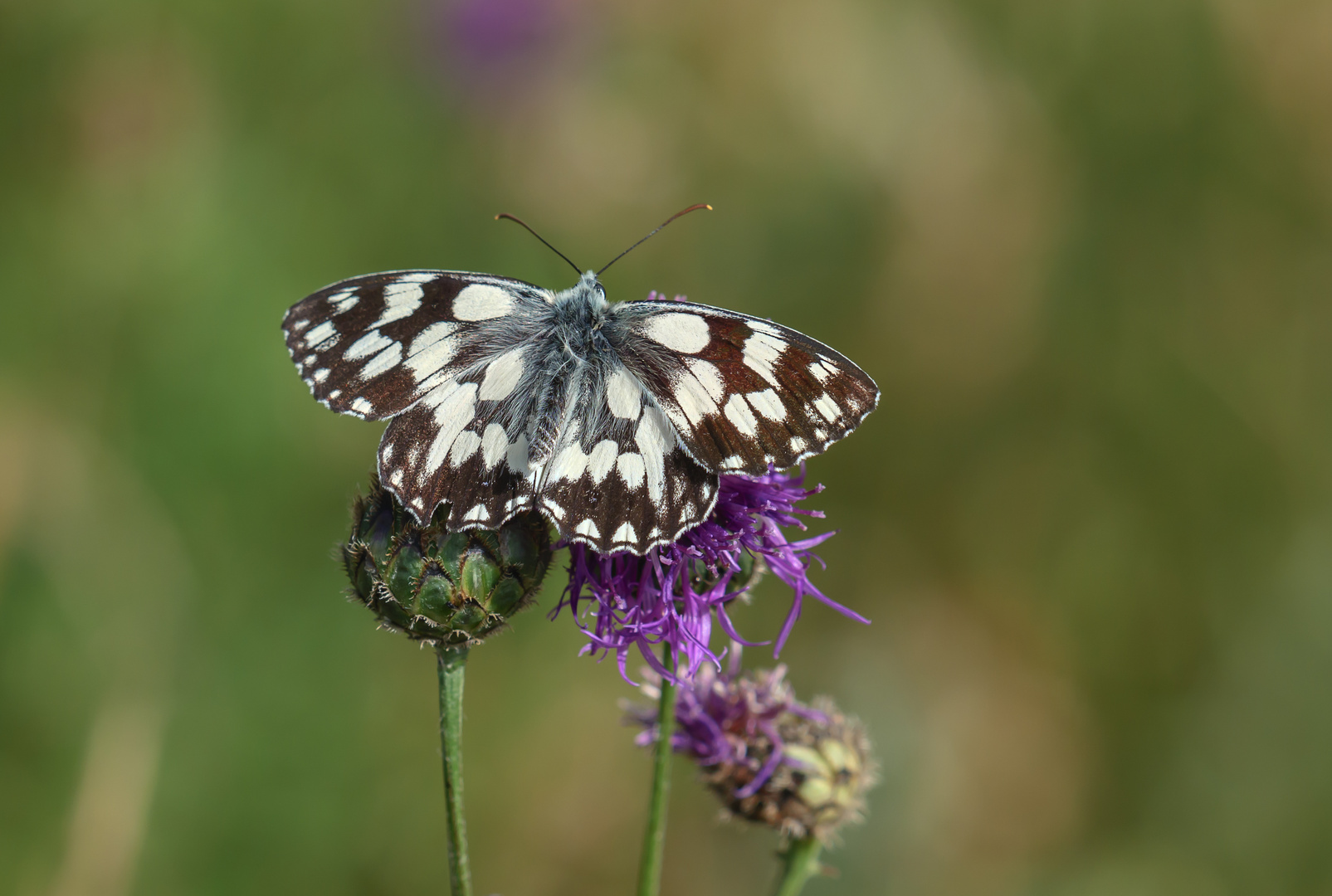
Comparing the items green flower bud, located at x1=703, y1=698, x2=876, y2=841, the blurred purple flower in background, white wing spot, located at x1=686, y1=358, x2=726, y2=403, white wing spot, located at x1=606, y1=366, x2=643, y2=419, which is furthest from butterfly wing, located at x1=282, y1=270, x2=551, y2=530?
the blurred purple flower in background

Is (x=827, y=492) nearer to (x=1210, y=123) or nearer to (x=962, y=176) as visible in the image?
(x=962, y=176)

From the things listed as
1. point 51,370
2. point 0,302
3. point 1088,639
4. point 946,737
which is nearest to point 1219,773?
point 1088,639

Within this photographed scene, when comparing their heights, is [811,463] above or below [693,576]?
above

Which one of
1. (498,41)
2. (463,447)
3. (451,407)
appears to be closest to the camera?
(463,447)

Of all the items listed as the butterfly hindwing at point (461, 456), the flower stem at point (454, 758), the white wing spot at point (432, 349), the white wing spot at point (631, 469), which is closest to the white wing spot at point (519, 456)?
the butterfly hindwing at point (461, 456)

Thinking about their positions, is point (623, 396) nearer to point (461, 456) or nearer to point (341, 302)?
point (461, 456)

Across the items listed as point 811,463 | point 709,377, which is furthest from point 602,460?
point 811,463

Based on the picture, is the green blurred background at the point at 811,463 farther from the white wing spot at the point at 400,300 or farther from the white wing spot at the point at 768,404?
the white wing spot at the point at 768,404
